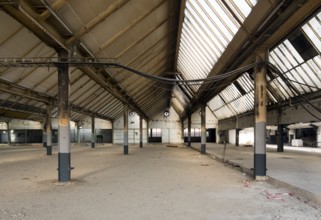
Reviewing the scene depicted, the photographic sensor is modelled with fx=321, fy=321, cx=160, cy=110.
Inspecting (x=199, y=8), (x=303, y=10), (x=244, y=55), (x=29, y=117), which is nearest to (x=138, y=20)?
(x=199, y=8)

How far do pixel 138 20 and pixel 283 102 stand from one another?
1567cm

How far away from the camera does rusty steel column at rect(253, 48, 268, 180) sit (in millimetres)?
12609

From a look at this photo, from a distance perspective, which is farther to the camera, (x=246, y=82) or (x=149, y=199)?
(x=246, y=82)

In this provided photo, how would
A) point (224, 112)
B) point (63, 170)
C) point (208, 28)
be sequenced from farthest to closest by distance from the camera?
point (224, 112), point (208, 28), point (63, 170)

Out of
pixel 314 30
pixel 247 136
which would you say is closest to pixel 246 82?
pixel 314 30

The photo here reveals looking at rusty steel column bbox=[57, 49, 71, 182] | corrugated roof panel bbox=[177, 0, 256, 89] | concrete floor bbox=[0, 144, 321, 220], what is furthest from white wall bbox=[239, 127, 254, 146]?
rusty steel column bbox=[57, 49, 71, 182]

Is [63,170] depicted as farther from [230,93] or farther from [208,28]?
[230,93]

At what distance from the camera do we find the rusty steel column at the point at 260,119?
1261 cm

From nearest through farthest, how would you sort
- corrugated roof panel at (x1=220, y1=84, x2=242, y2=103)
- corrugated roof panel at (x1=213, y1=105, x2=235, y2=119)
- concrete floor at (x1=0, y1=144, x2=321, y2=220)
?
concrete floor at (x1=0, y1=144, x2=321, y2=220), corrugated roof panel at (x1=220, y1=84, x2=242, y2=103), corrugated roof panel at (x1=213, y1=105, x2=235, y2=119)

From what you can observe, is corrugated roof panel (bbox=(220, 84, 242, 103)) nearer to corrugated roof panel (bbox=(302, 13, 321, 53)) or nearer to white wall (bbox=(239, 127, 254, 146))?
white wall (bbox=(239, 127, 254, 146))

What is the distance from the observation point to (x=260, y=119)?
12945mm

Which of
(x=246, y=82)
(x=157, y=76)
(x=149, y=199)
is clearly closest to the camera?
(x=149, y=199)

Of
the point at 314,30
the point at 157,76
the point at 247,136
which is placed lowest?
the point at 247,136

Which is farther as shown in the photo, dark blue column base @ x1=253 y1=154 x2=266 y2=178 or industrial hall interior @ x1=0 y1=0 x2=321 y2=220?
dark blue column base @ x1=253 y1=154 x2=266 y2=178
